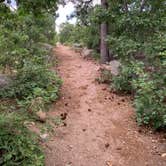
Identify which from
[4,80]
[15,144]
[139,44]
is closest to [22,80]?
[4,80]

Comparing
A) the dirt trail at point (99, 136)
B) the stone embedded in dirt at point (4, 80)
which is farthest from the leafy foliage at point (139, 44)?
the stone embedded in dirt at point (4, 80)

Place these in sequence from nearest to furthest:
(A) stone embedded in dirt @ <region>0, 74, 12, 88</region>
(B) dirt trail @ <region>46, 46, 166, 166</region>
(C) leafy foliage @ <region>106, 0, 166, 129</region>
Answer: (B) dirt trail @ <region>46, 46, 166, 166</region>, (C) leafy foliage @ <region>106, 0, 166, 129</region>, (A) stone embedded in dirt @ <region>0, 74, 12, 88</region>

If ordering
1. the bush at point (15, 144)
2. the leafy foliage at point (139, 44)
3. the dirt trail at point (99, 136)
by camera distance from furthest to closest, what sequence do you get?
the leafy foliage at point (139, 44), the dirt trail at point (99, 136), the bush at point (15, 144)

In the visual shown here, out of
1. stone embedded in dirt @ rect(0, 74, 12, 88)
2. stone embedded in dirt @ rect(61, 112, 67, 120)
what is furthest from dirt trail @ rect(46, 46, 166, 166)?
stone embedded in dirt @ rect(0, 74, 12, 88)

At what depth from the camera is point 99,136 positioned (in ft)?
17.7

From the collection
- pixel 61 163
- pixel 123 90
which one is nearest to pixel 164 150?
pixel 61 163

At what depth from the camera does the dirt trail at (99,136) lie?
4641mm

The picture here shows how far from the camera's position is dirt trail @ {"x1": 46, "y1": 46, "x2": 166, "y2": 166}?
4641 millimetres

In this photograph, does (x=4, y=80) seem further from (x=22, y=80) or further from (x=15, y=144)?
(x=15, y=144)

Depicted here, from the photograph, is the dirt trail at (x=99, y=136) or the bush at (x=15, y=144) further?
the dirt trail at (x=99, y=136)

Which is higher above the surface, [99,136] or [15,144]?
[15,144]

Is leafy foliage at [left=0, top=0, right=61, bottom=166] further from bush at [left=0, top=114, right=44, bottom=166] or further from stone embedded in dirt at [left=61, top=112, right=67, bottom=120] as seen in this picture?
stone embedded in dirt at [left=61, top=112, right=67, bottom=120]

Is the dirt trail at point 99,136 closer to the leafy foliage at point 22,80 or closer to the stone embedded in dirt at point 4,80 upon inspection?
the leafy foliage at point 22,80

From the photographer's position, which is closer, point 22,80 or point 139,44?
point 22,80
